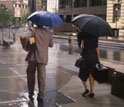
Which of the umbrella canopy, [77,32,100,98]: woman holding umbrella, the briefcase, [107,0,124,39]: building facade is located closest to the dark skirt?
[77,32,100,98]: woman holding umbrella

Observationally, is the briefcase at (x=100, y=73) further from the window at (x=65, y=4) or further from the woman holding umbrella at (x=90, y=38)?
the window at (x=65, y=4)

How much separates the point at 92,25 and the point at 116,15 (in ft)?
148

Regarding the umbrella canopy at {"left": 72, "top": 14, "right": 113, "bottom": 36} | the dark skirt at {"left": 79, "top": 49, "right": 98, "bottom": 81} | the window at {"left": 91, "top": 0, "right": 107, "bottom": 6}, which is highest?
the window at {"left": 91, "top": 0, "right": 107, "bottom": 6}

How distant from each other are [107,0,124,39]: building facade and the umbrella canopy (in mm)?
40942

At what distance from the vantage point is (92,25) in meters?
7.04

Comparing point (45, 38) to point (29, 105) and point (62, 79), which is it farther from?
→ point (62, 79)

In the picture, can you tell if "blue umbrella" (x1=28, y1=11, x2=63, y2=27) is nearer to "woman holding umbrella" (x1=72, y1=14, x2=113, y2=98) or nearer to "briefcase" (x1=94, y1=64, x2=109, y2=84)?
"woman holding umbrella" (x1=72, y1=14, x2=113, y2=98)

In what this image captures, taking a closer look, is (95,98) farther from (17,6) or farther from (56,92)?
(17,6)

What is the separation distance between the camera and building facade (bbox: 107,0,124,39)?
48281 millimetres

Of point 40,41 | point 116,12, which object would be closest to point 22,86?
point 40,41

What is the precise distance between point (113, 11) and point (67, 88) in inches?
1749

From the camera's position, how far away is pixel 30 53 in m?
6.63

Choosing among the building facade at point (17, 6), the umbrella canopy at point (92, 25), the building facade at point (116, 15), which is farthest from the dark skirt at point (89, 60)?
the building facade at point (17, 6)

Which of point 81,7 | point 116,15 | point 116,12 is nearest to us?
point 116,15
